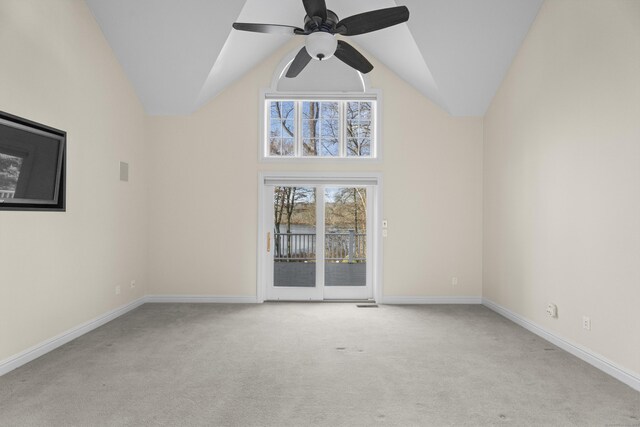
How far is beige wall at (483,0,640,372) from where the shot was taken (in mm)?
2986

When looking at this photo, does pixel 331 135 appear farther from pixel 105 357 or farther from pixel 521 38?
pixel 105 357

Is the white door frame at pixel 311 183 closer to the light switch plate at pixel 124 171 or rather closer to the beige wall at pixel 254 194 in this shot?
the beige wall at pixel 254 194

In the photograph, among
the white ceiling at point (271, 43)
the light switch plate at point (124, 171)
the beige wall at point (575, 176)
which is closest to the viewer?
the beige wall at point (575, 176)

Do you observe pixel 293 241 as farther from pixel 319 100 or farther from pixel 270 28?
pixel 270 28

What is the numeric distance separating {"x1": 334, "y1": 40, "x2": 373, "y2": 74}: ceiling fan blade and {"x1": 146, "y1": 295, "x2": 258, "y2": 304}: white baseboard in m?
3.58

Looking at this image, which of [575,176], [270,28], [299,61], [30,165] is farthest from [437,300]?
[30,165]

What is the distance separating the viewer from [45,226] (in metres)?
3.55

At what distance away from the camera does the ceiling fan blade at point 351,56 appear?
351 cm

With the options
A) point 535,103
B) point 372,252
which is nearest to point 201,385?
point 372,252

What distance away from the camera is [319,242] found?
588cm

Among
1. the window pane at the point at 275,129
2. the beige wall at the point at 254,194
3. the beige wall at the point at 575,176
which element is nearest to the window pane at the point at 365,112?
the beige wall at the point at 254,194

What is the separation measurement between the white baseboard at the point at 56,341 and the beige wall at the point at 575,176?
496cm

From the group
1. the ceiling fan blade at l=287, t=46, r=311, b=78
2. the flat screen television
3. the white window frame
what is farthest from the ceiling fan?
the white window frame

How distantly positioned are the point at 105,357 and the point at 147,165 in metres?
3.04
